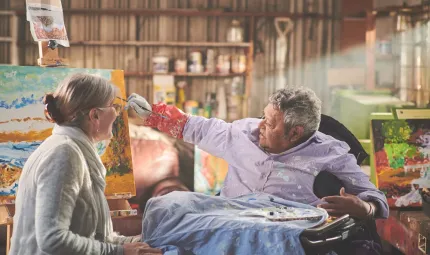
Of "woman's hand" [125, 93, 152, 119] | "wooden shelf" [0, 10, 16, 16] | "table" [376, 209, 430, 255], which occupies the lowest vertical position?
"table" [376, 209, 430, 255]

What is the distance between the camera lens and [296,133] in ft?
8.97

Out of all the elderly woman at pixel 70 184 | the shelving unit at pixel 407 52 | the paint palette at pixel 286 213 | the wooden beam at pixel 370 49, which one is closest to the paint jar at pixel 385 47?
the shelving unit at pixel 407 52

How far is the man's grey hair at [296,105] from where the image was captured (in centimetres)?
270

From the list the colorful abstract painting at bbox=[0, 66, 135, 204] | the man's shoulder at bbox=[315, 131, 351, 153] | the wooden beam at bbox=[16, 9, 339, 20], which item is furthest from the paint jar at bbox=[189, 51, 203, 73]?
the man's shoulder at bbox=[315, 131, 351, 153]

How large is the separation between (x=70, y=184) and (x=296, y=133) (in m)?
1.23

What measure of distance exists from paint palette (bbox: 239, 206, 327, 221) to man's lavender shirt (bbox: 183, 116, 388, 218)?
280 mm

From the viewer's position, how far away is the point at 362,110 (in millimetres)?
5688

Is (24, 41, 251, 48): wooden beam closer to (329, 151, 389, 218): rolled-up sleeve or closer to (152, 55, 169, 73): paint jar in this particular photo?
(152, 55, 169, 73): paint jar

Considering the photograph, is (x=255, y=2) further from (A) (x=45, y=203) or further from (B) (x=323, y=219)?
(A) (x=45, y=203)

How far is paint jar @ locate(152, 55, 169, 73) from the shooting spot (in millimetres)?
7148

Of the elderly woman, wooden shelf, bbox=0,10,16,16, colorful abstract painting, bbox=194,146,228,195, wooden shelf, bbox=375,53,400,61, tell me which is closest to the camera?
the elderly woman

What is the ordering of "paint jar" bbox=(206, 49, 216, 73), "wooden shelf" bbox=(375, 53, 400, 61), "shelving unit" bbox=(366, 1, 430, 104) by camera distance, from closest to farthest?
"shelving unit" bbox=(366, 1, 430, 104) → "wooden shelf" bbox=(375, 53, 400, 61) → "paint jar" bbox=(206, 49, 216, 73)

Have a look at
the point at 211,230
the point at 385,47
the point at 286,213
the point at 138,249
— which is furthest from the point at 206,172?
the point at 385,47

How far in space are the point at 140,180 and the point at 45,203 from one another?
94.7 inches
